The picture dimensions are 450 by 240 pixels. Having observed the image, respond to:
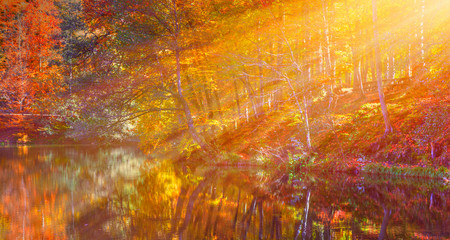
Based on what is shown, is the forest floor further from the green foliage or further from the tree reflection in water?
the tree reflection in water

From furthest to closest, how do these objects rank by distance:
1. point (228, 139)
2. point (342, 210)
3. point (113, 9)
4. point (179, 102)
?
point (228, 139) → point (179, 102) → point (113, 9) → point (342, 210)

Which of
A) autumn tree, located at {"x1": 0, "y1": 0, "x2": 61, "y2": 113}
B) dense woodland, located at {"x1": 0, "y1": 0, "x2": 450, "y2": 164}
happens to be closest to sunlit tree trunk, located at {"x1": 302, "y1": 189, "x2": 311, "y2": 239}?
dense woodland, located at {"x1": 0, "y1": 0, "x2": 450, "y2": 164}

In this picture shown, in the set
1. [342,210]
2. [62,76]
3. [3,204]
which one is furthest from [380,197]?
[62,76]

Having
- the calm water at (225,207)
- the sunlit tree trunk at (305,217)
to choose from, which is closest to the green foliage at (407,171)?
Answer: the calm water at (225,207)

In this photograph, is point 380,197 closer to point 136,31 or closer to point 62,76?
point 136,31

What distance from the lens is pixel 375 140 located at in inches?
661

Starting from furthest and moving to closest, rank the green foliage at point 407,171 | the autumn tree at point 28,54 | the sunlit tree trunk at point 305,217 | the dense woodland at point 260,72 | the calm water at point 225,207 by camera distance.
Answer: the autumn tree at point 28,54 → the dense woodland at point 260,72 → the green foliage at point 407,171 → the calm water at point 225,207 → the sunlit tree trunk at point 305,217

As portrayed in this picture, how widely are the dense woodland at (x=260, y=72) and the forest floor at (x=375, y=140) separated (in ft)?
0.23

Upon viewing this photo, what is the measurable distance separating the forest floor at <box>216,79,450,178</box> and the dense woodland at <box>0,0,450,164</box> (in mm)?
71

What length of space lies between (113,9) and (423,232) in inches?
690

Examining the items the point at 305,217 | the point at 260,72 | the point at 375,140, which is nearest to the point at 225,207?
the point at 305,217

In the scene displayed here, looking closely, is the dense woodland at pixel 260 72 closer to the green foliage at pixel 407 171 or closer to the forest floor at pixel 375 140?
the forest floor at pixel 375 140

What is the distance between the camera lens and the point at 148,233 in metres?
8.02

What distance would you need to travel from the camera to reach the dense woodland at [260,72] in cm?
1697
